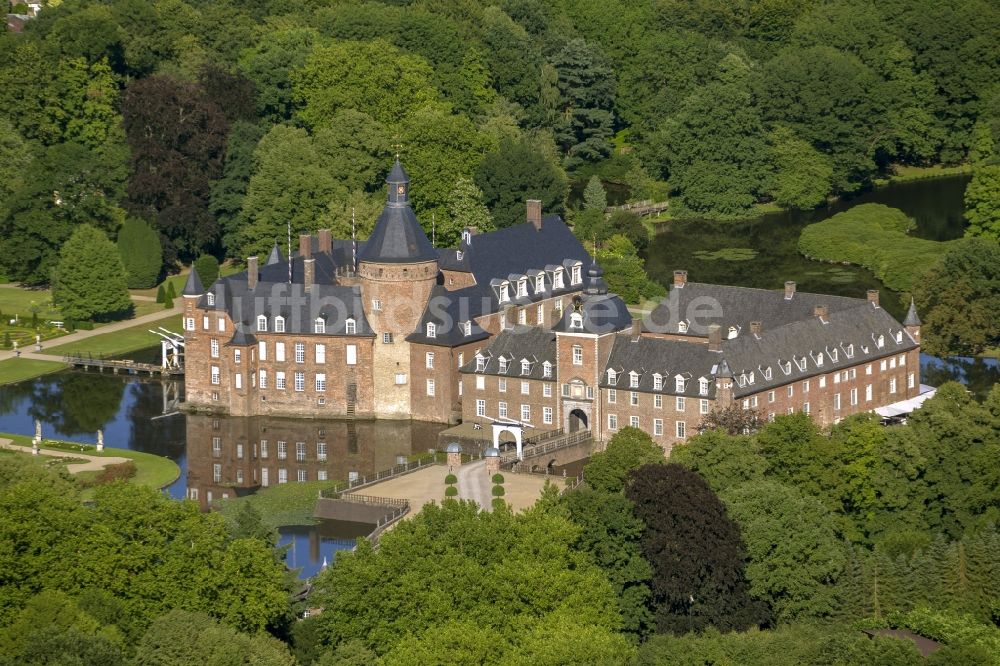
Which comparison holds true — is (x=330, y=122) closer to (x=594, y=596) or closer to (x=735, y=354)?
(x=735, y=354)

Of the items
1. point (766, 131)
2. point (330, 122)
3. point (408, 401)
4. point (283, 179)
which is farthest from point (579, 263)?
point (766, 131)

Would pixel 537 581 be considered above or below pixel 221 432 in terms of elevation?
below

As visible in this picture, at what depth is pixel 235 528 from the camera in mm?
112562

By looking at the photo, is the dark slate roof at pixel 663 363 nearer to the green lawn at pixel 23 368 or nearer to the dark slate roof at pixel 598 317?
the dark slate roof at pixel 598 317

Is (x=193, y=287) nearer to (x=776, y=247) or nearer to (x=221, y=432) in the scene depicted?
(x=221, y=432)

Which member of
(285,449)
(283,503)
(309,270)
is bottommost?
(283,503)

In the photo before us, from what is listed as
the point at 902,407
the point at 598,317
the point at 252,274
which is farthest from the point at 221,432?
the point at 902,407

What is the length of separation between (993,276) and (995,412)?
3338cm

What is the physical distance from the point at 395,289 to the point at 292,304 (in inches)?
233

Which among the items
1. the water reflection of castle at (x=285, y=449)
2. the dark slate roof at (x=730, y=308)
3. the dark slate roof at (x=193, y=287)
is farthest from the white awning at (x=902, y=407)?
the dark slate roof at (x=193, y=287)

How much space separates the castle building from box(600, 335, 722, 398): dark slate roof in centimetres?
9

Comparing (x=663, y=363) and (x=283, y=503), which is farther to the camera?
(x=663, y=363)

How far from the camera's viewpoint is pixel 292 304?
5561 inches

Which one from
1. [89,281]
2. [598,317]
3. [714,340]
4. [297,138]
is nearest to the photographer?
[714,340]
